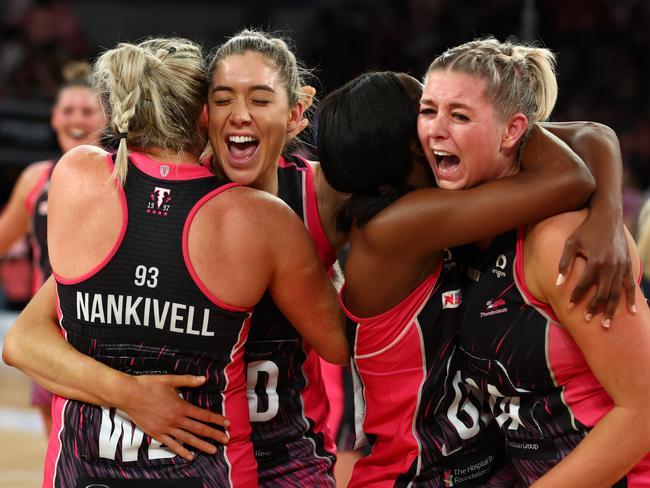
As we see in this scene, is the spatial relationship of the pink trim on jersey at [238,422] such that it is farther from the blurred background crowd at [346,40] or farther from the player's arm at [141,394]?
the blurred background crowd at [346,40]

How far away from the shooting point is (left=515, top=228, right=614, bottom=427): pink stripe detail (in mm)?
2178

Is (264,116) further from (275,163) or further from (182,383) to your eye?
(182,383)

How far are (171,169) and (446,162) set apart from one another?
66 centimetres

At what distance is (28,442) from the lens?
5855 millimetres

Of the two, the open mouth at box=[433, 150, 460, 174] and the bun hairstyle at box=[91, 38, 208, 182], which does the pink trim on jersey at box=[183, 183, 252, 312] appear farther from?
A: the open mouth at box=[433, 150, 460, 174]

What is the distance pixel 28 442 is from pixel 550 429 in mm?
4351

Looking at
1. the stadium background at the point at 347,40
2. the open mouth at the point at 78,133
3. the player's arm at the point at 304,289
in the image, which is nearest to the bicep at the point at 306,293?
the player's arm at the point at 304,289

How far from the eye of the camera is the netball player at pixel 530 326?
2.11 meters

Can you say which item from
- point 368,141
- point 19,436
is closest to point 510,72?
point 368,141

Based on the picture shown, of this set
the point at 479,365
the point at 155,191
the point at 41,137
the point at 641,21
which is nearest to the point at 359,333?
the point at 479,365

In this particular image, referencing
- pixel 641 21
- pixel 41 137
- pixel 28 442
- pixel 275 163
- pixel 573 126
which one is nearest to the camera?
pixel 573 126

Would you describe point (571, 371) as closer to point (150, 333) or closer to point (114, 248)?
point (150, 333)

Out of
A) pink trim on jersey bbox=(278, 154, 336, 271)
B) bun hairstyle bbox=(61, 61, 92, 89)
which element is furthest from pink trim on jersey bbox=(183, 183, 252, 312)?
bun hairstyle bbox=(61, 61, 92, 89)

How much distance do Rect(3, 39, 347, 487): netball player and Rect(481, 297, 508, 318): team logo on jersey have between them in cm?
41
